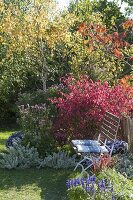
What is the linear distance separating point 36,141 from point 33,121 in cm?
44

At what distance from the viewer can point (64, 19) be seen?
15266mm

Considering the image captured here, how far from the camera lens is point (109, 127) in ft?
26.7

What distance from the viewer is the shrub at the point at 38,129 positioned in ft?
28.3

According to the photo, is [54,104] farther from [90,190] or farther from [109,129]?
[90,190]

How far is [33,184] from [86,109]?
7.64 ft

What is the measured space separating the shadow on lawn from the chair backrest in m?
1.05

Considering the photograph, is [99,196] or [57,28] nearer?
[99,196]

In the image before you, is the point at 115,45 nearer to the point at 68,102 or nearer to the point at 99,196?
the point at 68,102

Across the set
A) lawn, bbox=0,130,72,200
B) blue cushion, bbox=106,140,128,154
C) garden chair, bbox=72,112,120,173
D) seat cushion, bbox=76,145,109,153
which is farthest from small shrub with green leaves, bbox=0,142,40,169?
blue cushion, bbox=106,140,128,154

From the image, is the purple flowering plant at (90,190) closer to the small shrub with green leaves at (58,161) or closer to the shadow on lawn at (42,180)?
the shadow on lawn at (42,180)

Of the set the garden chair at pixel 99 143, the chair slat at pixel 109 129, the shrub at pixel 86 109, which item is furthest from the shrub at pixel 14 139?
the chair slat at pixel 109 129

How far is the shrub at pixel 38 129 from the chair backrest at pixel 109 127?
42.0 inches

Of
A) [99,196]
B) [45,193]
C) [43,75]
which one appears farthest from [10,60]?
[99,196]

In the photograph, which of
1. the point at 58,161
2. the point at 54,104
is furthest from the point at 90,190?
the point at 54,104
